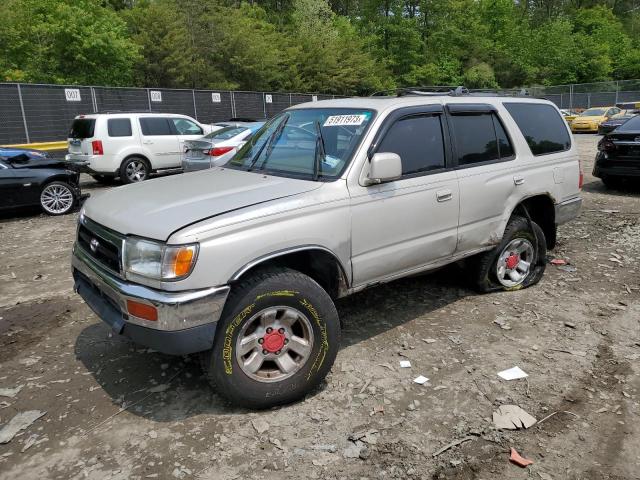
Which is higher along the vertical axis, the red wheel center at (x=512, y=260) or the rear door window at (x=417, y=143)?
the rear door window at (x=417, y=143)

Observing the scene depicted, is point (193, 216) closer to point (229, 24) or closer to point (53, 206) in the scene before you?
point (53, 206)

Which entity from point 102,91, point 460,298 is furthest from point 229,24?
point 460,298

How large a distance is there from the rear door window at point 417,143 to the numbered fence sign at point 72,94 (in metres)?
16.6

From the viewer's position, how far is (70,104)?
17.3 meters

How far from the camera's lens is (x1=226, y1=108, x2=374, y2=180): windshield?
3.70m

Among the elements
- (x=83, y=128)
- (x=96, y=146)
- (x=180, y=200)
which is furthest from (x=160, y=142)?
(x=180, y=200)

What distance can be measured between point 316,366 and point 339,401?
29 cm

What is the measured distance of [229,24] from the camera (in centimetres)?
3816

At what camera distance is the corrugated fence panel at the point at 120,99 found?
60.2 ft

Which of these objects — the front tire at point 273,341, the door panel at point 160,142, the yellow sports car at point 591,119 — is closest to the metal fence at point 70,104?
the door panel at point 160,142

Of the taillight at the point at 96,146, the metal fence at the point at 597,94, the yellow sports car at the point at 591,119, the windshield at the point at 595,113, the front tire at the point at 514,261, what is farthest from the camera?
the metal fence at the point at 597,94

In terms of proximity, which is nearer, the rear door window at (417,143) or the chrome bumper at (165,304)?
the chrome bumper at (165,304)

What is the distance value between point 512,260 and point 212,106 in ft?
64.4

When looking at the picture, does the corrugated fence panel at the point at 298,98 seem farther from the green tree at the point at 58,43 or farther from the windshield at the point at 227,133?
the windshield at the point at 227,133
